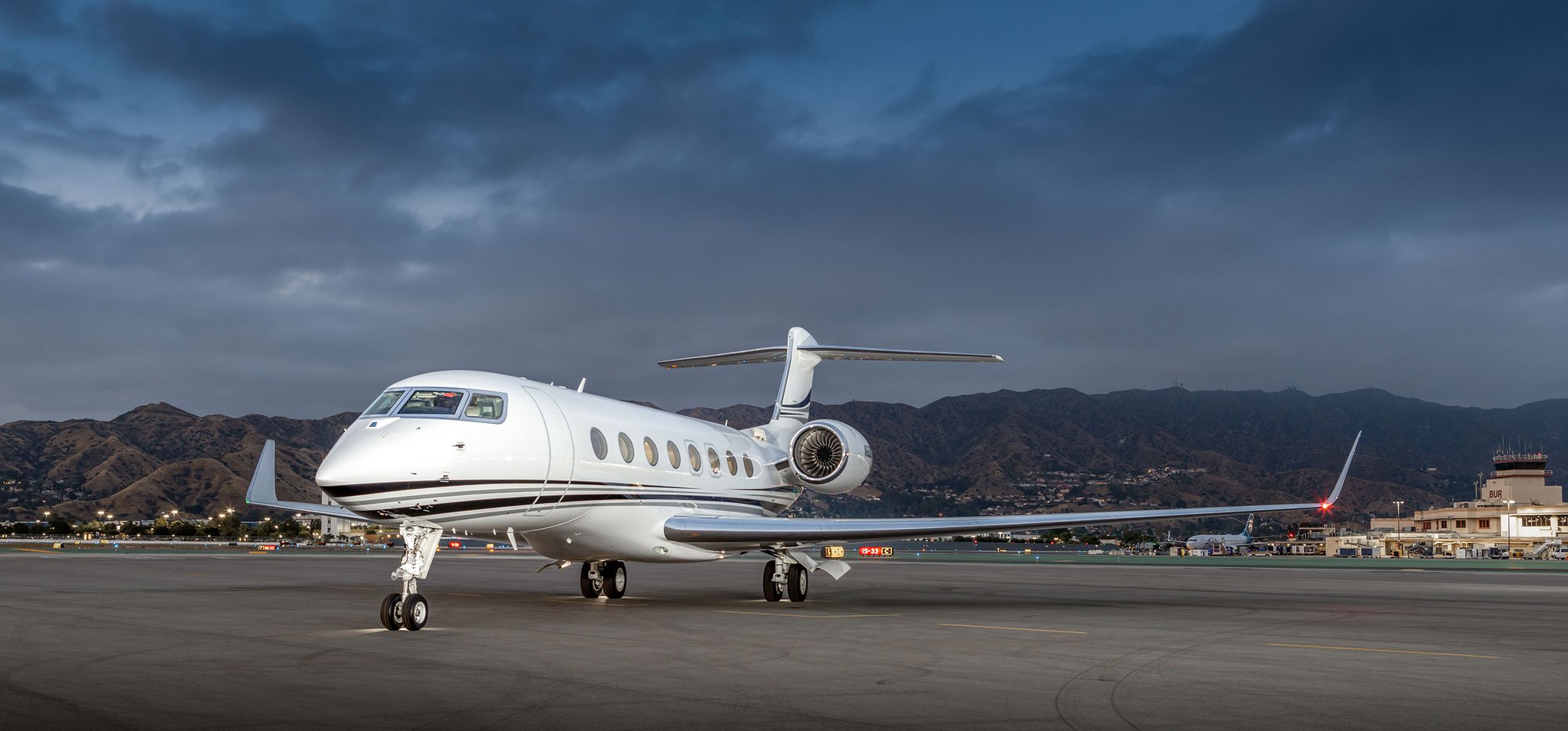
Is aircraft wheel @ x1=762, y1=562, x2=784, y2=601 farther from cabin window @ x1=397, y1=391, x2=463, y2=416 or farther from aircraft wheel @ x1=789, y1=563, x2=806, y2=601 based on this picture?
cabin window @ x1=397, y1=391, x2=463, y2=416

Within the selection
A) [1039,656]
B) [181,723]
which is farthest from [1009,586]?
[181,723]

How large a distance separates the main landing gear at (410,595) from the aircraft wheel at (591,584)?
695cm

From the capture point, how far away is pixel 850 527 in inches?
757

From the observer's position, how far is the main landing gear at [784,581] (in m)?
21.1

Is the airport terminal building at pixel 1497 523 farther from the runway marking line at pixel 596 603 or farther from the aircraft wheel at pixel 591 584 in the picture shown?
the runway marking line at pixel 596 603

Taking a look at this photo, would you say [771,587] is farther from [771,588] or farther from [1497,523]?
[1497,523]

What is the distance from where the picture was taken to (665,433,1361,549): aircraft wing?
18547 millimetres

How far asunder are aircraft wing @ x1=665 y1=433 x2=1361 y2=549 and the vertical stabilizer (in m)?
7.58

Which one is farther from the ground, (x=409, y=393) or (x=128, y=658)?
(x=409, y=393)

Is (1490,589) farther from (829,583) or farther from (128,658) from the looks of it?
(128,658)

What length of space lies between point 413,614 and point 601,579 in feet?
25.1

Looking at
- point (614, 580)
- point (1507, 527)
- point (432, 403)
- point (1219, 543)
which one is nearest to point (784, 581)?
point (614, 580)

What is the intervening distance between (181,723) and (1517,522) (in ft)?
477

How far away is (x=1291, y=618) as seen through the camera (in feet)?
58.9
